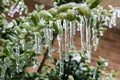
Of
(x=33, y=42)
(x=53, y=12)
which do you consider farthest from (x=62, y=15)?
(x=33, y=42)

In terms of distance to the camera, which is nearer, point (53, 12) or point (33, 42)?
point (53, 12)

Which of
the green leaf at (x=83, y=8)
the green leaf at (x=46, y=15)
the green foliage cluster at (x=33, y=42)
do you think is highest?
the green leaf at (x=83, y=8)

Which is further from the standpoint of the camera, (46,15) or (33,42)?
(33,42)

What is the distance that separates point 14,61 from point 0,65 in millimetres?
88

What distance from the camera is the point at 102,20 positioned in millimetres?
1838

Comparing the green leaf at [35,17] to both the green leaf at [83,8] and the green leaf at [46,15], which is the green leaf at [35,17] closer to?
the green leaf at [46,15]

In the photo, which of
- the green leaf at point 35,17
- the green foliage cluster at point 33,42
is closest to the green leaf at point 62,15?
the green foliage cluster at point 33,42

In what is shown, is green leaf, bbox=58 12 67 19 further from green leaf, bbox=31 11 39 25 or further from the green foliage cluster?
green leaf, bbox=31 11 39 25

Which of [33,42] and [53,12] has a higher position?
[53,12]

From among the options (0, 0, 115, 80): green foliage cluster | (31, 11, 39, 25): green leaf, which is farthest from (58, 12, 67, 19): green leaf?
(31, 11, 39, 25): green leaf

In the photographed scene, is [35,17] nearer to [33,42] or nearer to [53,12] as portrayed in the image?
[53,12]

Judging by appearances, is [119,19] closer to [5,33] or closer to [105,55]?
[105,55]

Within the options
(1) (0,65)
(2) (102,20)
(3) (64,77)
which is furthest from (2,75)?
(2) (102,20)

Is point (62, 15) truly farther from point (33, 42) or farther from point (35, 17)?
point (33, 42)
